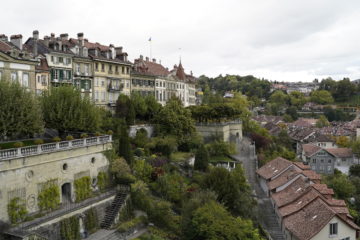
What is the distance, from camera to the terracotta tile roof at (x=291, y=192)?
126ft

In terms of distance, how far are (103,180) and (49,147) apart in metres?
6.78

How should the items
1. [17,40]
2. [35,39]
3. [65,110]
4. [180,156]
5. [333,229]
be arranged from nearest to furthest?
[65,110] < [333,229] < [17,40] < [35,39] < [180,156]

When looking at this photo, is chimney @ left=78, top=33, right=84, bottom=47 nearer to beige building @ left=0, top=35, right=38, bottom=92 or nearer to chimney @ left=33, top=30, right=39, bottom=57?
chimney @ left=33, top=30, right=39, bottom=57

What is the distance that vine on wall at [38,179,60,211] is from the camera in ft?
81.7

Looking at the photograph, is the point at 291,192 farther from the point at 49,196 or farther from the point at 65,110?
the point at 49,196

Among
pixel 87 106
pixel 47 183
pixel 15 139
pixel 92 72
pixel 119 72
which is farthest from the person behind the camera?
pixel 119 72

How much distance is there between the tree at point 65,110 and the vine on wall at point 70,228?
9.21 metres

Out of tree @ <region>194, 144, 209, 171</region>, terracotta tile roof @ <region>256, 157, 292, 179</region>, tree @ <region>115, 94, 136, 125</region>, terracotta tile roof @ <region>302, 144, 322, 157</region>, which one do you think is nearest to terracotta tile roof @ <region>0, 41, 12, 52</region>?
tree @ <region>115, 94, 136, 125</region>

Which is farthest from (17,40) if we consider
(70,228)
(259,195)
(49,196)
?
(259,195)

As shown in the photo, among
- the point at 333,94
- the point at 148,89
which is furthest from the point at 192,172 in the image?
the point at 333,94

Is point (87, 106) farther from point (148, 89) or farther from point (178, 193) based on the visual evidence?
point (148, 89)

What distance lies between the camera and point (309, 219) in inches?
1300

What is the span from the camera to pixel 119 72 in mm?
54469

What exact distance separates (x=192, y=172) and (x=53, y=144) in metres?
19.2
